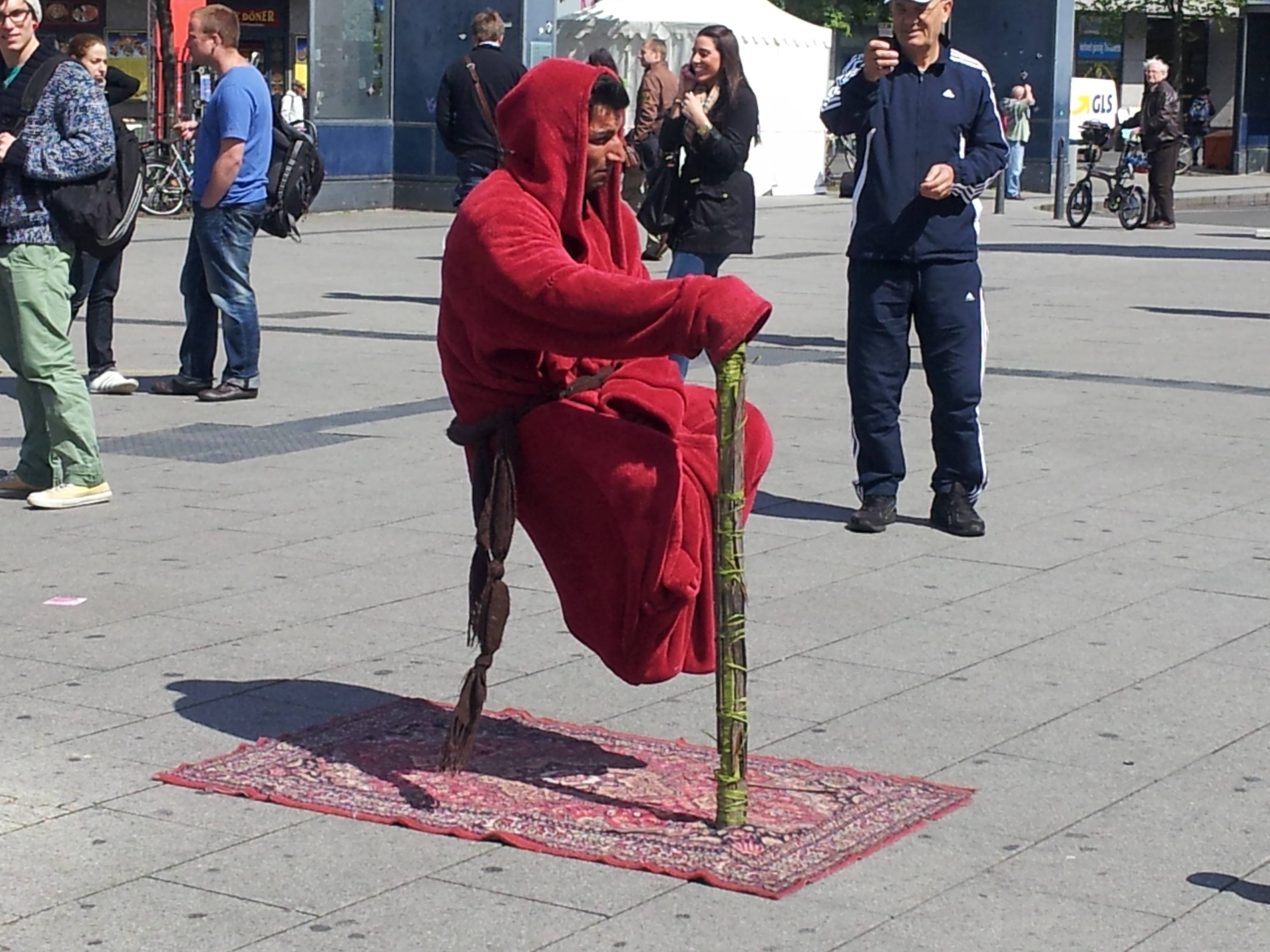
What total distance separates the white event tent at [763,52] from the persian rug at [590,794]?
72.9 ft

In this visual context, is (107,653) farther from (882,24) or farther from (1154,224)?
(882,24)

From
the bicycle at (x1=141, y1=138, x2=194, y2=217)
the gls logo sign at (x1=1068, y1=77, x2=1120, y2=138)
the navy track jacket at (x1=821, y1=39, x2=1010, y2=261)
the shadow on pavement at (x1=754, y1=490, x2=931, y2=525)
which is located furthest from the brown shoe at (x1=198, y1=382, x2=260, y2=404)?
the gls logo sign at (x1=1068, y1=77, x2=1120, y2=138)

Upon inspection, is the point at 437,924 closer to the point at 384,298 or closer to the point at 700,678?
the point at 700,678

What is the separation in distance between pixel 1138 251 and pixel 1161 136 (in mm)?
3220

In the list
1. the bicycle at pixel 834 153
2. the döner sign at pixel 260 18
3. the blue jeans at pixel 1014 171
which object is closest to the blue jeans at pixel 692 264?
Result: the blue jeans at pixel 1014 171

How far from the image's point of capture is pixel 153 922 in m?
3.91

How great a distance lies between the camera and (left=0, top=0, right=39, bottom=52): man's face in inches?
296

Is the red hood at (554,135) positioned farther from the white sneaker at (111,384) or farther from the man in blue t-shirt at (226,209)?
the white sneaker at (111,384)

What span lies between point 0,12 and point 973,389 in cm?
370

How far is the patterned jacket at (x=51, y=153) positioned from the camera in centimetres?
752

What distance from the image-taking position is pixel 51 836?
14.4ft

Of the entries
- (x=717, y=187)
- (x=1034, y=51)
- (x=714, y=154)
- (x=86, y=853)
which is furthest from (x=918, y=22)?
(x=1034, y=51)

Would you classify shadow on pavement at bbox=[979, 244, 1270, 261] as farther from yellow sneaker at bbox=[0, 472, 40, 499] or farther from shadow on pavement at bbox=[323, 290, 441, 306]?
yellow sneaker at bbox=[0, 472, 40, 499]

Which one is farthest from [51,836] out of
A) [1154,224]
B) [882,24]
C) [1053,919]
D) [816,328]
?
[882,24]
